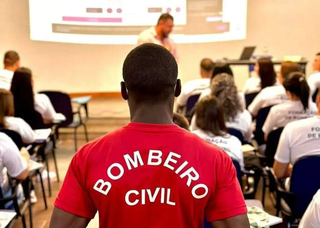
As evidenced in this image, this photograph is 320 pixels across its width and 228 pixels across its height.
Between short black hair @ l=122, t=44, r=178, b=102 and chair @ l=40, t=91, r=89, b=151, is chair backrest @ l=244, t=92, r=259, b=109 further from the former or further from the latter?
short black hair @ l=122, t=44, r=178, b=102

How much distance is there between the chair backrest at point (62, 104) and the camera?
5488mm

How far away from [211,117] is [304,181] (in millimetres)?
701

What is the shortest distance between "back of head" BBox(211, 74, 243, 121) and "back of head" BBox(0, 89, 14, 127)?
1669 mm

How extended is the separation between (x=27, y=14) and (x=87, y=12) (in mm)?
984

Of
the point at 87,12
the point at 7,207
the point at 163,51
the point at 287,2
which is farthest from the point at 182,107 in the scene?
the point at 163,51

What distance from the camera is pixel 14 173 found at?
310 centimetres

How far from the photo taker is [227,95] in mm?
3926

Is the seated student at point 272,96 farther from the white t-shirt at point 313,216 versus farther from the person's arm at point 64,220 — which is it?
the person's arm at point 64,220

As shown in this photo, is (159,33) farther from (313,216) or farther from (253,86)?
(313,216)

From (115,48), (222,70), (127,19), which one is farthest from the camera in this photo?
(115,48)

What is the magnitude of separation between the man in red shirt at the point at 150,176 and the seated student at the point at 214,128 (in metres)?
1.82

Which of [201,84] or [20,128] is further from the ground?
[201,84]

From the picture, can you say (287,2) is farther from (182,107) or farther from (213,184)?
(213,184)

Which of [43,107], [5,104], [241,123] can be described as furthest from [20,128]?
[241,123]
